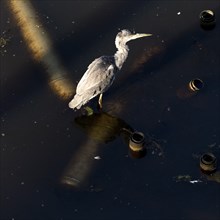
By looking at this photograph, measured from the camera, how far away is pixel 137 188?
A: 1140 cm

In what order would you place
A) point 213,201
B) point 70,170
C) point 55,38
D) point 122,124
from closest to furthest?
point 213,201 < point 70,170 < point 122,124 < point 55,38

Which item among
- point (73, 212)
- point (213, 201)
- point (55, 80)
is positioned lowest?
point (213, 201)

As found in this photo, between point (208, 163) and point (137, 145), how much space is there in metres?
1.74

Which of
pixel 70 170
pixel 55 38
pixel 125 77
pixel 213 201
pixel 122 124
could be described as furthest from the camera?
pixel 55 38

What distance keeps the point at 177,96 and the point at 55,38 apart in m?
4.23

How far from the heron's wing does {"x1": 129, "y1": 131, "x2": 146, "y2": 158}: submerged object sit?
1510 millimetres

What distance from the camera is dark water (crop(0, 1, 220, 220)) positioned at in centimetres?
1124

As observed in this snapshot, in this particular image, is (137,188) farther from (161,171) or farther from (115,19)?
(115,19)

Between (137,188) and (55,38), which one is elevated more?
(55,38)

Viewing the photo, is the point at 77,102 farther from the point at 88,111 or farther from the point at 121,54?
the point at 121,54

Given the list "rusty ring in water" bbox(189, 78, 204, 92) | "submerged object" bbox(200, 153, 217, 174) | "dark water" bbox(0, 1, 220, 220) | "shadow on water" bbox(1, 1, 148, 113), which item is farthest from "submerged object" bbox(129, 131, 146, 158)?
"shadow on water" bbox(1, 1, 148, 113)

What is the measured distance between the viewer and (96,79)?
40.0 feet

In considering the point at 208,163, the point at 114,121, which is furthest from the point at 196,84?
the point at 208,163


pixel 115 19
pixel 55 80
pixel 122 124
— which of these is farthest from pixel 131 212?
pixel 115 19
